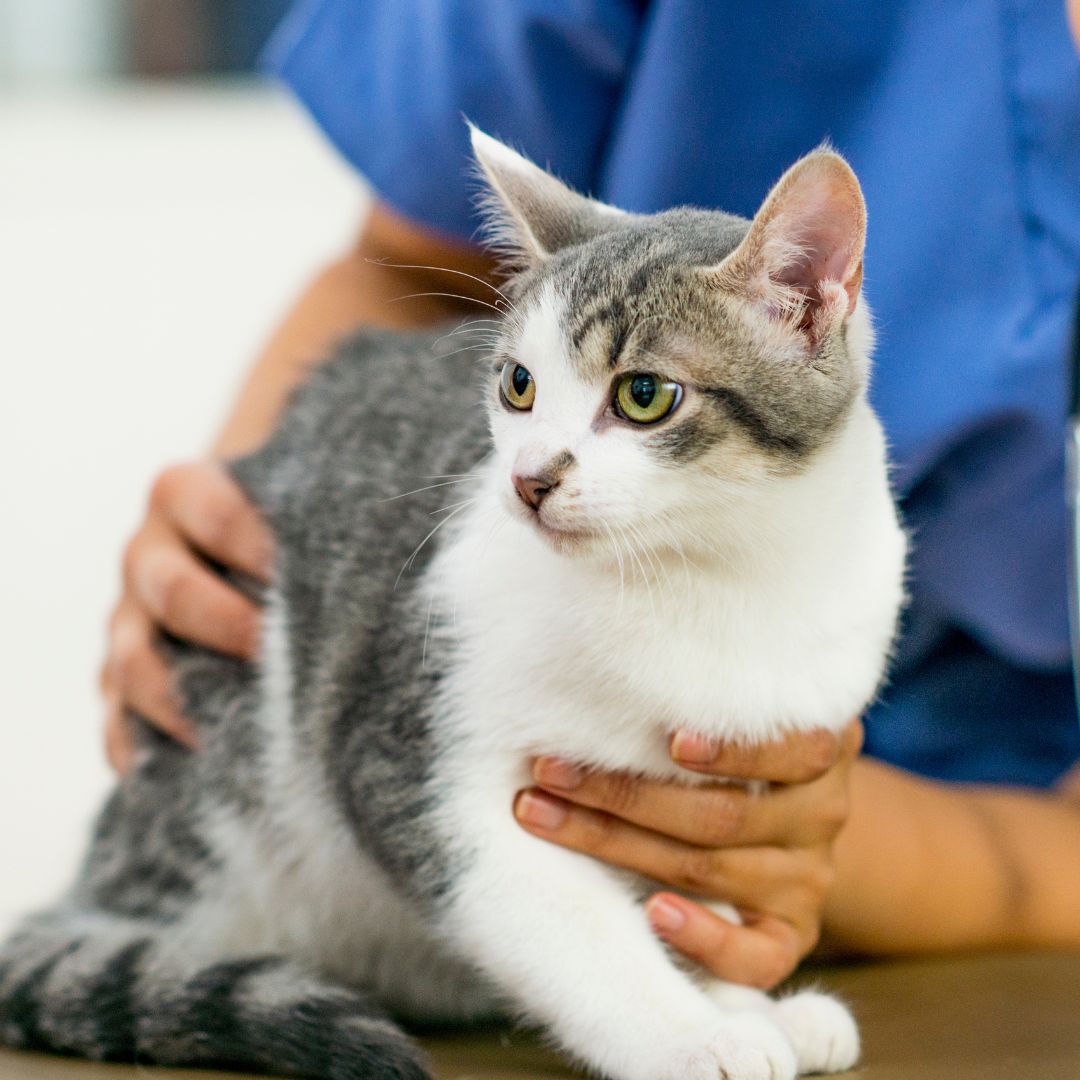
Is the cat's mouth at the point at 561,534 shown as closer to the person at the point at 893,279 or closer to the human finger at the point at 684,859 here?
the human finger at the point at 684,859

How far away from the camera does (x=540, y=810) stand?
100 cm

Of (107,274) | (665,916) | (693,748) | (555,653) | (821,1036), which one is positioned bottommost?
(821,1036)

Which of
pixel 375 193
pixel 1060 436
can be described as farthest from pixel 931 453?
pixel 375 193

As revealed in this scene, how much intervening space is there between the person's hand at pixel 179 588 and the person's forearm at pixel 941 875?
65 cm

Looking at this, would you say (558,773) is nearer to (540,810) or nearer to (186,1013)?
(540,810)

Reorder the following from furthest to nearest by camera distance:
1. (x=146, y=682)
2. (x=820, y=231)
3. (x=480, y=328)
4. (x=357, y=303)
Answer: 1. (x=357, y=303)
2. (x=146, y=682)
3. (x=480, y=328)
4. (x=820, y=231)

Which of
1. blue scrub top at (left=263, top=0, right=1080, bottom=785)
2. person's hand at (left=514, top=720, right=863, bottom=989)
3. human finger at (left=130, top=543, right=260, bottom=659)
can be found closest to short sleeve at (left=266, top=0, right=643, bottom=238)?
blue scrub top at (left=263, top=0, right=1080, bottom=785)

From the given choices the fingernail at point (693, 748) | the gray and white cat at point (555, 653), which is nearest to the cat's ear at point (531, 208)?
the gray and white cat at point (555, 653)

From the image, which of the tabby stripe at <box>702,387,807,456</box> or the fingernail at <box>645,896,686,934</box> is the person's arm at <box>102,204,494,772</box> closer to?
the tabby stripe at <box>702,387,807,456</box>

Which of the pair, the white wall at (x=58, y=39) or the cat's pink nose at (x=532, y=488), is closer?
the cat's pink nose at (x=532, y=488)

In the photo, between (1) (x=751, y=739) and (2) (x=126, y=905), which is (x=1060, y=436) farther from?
(2) (x=126, y=905)

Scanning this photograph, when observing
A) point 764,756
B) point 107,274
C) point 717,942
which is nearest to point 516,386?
point 764,756

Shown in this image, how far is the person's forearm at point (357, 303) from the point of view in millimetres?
1616

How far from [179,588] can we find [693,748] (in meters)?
0.57
